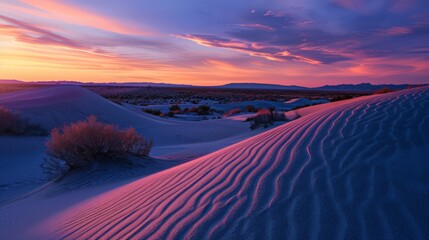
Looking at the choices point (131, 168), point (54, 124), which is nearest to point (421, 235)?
point (131, 168)

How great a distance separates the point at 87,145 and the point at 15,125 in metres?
5.75

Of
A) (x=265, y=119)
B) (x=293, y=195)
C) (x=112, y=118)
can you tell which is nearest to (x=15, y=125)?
(x=112, y=118)

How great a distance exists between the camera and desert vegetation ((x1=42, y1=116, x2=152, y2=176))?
7715 millimetres

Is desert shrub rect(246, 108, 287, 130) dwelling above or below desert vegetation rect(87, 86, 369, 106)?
above

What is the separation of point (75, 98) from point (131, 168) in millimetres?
12239

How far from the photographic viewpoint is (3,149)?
34.6ft

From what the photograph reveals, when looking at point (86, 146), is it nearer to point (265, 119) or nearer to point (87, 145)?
point (87, 145)

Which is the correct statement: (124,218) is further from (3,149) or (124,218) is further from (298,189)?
(3,149)

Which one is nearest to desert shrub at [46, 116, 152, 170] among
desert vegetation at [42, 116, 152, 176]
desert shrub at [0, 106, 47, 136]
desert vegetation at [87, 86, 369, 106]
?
desert vegetation at [42, 116, 152, 176]

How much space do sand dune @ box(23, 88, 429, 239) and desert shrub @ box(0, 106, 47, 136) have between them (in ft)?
27.3

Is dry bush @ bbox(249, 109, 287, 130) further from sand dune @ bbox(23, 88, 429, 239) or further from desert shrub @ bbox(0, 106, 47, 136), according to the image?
sand dune @ bbox(23, 88, 429, 239)

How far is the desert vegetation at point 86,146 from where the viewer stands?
25.3ft

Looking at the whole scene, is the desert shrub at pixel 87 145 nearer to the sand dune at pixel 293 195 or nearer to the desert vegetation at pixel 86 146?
the desert vegetation at pixel 86 146

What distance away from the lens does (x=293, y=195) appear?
318 centimetres
